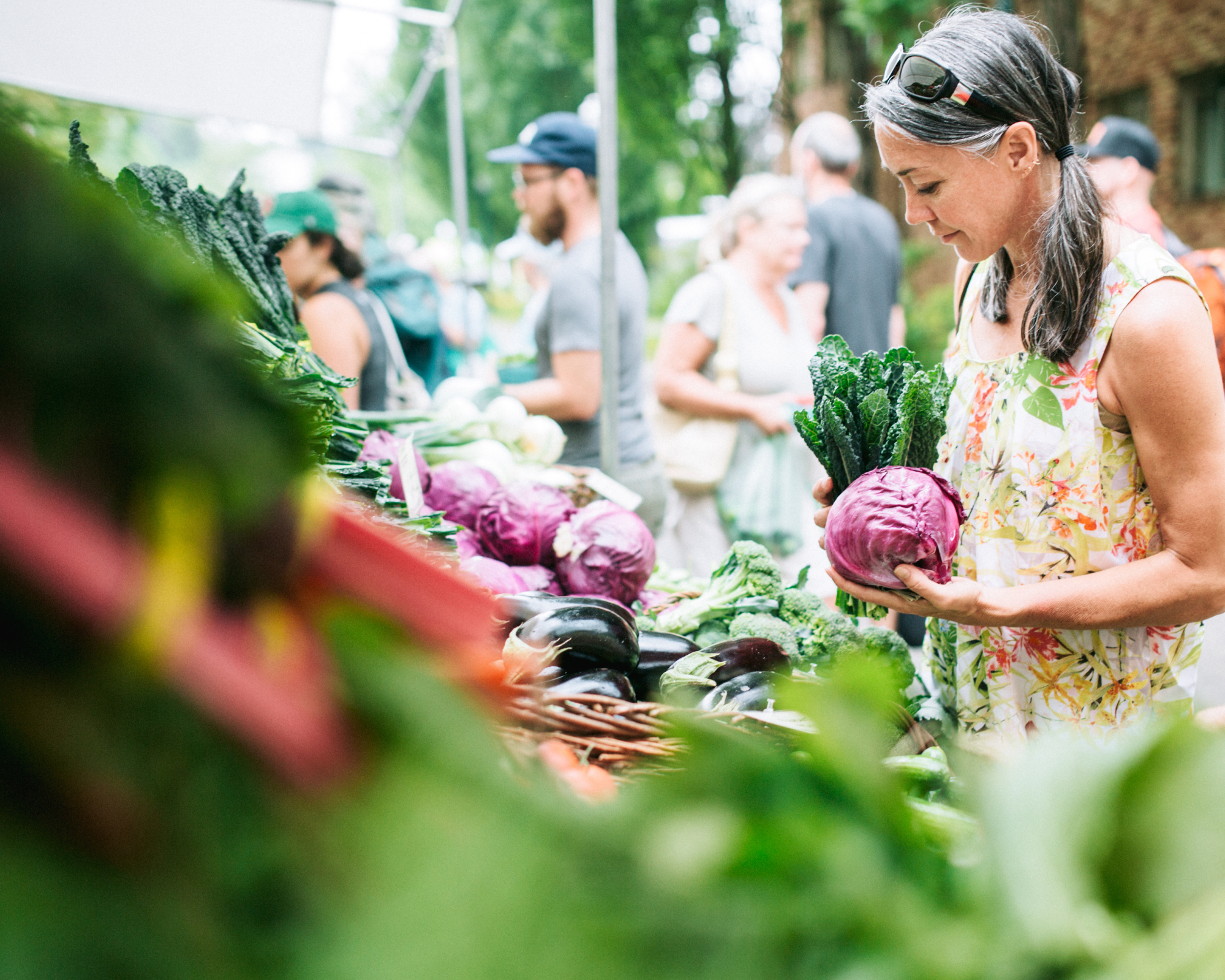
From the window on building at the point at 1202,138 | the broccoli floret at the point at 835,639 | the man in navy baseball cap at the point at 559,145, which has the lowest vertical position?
the broccoli floret at the point at 835,639

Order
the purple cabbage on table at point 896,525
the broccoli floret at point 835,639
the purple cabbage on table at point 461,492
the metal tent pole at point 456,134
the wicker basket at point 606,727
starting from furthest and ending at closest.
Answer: the metal tent pole at point 456,134 → the purple cabbage on table at point 461,492 → the broccoli floret at point 835,639 → the purple cabbage on table at point 896,525 → the wicker basket at point 606,727

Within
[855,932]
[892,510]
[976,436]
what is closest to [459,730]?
[855,932]

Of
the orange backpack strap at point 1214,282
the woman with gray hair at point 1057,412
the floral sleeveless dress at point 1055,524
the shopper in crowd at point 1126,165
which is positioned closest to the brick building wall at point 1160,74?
the shopper in crowd at point 1126,165

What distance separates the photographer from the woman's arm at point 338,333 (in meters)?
2.96

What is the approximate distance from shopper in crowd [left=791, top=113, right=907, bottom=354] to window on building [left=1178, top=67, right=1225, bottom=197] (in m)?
7.83

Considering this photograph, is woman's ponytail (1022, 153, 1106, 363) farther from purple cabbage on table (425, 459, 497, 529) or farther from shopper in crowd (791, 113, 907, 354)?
shopper in crowd (791, 113, 907, 354)

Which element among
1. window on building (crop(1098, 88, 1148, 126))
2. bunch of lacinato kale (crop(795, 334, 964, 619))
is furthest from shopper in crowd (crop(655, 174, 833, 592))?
window on building (crop(1098, 88, 1148, 126))

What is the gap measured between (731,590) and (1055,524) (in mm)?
722

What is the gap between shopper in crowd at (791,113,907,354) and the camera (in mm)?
→ 3898

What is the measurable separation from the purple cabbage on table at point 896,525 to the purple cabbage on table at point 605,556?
25.4 inches

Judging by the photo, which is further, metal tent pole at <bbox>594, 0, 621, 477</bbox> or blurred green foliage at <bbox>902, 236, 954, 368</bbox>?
blurred green foliage at <bbox>902, 236, 954, 368</bbox>

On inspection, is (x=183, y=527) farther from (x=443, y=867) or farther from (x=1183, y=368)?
(x=1183, y=368)

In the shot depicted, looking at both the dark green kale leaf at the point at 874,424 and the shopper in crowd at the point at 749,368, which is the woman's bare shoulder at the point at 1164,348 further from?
the shopper in crowd at the point at 749,368

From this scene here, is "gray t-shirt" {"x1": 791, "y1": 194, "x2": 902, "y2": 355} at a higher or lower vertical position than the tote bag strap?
higher
